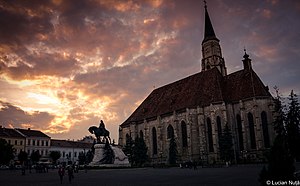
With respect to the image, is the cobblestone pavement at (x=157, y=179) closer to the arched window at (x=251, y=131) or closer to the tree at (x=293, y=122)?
the tree at (x=293, y=122)

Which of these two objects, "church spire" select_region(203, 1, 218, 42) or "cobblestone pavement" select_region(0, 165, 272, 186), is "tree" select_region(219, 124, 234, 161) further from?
"church spire" select_region(203, 1, 218, 42)

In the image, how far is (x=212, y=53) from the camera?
60156 millimetres

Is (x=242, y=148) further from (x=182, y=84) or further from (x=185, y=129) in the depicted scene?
(x=182, y=84)

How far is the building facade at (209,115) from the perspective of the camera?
43.3m

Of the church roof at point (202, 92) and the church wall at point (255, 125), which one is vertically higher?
the church roof at point (202, 92)

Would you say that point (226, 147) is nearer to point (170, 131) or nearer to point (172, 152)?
point (172, 152)

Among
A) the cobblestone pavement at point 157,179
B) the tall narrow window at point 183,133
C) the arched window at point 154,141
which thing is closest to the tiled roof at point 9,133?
the arched window at point 154,141

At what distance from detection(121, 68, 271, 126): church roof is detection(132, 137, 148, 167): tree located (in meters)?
7.28

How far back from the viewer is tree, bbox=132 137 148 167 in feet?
171

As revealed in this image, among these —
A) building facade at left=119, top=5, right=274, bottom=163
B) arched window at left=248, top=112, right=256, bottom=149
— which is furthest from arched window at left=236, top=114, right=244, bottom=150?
arched window at left=248, top=112, right=256, bottom=149

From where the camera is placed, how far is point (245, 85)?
47375mm

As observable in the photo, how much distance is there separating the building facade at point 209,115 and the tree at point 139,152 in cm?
306

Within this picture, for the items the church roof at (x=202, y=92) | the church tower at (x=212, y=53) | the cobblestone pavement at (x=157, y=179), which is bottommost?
the cobblestone pavement at (x=157, y=179)

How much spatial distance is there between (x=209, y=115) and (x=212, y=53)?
61.3ft
